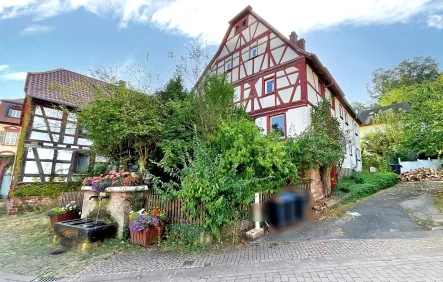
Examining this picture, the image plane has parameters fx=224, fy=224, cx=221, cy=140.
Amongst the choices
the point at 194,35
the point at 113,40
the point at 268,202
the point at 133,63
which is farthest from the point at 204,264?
the point at 113,40

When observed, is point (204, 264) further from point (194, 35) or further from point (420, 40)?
point (420, 40)

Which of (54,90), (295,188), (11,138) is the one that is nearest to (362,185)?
(295,188)

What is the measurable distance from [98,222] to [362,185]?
12.1m

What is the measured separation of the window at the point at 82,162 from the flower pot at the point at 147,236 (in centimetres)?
884

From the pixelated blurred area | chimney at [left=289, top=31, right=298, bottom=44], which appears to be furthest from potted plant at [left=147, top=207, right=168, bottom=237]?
chimney at [left=289, top=31, right=298, bottom=44]

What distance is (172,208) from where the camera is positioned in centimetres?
585

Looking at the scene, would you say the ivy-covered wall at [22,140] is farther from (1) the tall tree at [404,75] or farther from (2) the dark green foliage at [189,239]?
(1) the tall tree at [404,75]

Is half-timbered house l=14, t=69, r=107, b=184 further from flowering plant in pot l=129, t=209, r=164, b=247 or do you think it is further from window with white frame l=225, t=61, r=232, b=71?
window with white frame l=225, t=61, r=232, b=71

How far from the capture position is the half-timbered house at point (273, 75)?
1206 cm

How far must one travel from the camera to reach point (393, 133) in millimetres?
21594

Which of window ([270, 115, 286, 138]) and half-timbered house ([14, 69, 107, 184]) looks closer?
half-timbered house ([14, 69, 107, 184])

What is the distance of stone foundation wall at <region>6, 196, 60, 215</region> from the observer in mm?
10227

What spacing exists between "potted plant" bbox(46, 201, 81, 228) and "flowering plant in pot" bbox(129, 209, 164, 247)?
345cm

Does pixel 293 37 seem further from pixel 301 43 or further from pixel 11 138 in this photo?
pixel 11 138
